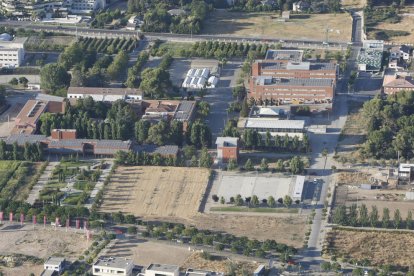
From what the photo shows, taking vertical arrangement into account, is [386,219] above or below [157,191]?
above

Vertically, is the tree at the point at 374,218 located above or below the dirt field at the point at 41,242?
above

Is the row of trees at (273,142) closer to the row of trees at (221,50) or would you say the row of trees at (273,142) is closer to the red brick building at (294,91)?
the red brick building at (294,91)

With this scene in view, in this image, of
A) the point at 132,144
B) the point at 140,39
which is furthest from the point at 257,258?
the point at 140,39

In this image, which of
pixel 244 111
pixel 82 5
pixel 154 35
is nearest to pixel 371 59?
pixel 244 111

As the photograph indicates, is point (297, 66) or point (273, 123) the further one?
point (297, 66)

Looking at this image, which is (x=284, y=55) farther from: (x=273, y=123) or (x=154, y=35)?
(x=154, y=35)

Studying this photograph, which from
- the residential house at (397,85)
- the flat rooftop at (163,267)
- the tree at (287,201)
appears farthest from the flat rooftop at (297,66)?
the flat rooftop at (163,267)
